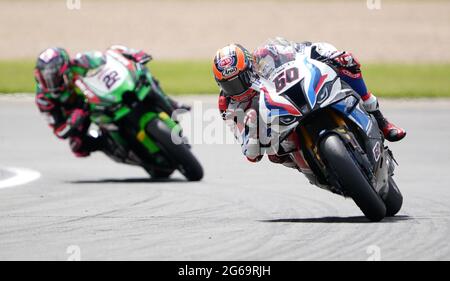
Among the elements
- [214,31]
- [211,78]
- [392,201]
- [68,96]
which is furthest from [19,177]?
[214,31]

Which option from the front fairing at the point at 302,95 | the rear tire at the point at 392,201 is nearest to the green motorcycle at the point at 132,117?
the rear tire at the point at 392,201

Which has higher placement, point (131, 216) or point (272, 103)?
point (272, 103)

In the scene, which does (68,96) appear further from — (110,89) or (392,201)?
(392,201)

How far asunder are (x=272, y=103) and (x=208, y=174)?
528 cm

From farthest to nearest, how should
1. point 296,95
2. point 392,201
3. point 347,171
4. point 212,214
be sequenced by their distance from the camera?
point 212,214 → point 392,201 → point 296,95 → point 347,171

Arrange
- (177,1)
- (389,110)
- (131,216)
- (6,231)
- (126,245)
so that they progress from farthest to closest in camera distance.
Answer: (177,1)
(389,110)
(131,216)
(6,231)
(126,245)

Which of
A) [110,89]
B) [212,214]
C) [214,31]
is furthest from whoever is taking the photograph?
[214,31]

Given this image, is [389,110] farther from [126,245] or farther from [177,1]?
[177,1]

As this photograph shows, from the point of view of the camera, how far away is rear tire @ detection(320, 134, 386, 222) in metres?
8.90

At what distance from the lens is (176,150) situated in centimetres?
1383

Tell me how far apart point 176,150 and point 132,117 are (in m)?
0.67

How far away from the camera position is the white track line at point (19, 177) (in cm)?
1306
